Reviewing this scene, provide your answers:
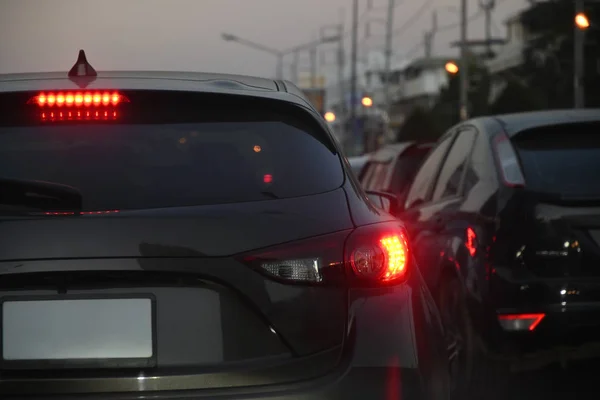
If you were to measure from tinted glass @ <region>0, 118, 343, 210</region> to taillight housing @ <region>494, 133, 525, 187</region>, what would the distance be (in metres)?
2.62

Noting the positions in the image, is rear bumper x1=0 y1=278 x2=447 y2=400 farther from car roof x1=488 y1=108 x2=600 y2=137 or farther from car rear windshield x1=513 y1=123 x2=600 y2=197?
car roof x1=488 y1=108 x2=600 y2=137

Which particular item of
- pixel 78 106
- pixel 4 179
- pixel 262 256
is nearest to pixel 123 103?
pixel 78 106

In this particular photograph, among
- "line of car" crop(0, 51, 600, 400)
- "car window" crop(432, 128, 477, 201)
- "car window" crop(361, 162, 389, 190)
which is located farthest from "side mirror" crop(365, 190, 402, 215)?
"car window" crop(361, 162, 389, 190)

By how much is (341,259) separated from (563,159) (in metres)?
3.17

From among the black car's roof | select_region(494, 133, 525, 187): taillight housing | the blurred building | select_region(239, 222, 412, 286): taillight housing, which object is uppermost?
the blurred building

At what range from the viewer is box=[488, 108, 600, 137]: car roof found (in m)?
6.52

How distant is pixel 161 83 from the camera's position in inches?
153

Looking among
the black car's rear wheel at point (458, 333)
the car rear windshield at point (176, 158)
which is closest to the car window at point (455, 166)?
the black car's rear wheel at point (458, 333)

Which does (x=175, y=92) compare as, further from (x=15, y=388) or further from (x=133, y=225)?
(x=15, y=388)

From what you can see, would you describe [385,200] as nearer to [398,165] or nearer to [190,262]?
[190,262]

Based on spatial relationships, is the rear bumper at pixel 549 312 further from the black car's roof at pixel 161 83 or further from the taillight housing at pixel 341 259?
the taillight housing at pixel 341 259

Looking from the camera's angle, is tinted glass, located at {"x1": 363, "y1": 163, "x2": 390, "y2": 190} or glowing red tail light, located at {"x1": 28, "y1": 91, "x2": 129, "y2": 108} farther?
tinted glass, located at {"x1": 363, "y1": 163, "x2": 390, "y2": 190}

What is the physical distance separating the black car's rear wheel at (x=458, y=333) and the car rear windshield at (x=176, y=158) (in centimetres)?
291

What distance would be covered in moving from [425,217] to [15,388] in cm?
506
